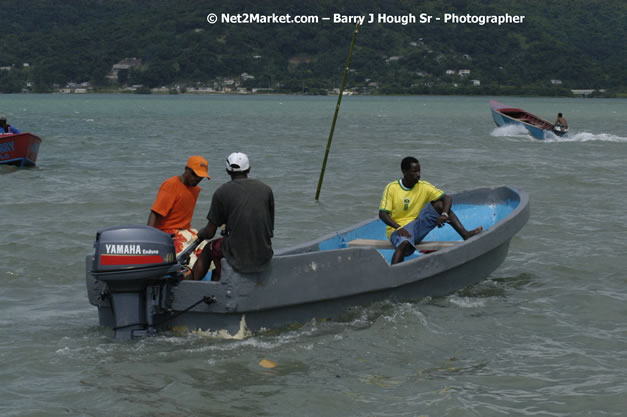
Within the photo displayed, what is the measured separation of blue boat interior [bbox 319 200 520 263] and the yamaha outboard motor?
243cm

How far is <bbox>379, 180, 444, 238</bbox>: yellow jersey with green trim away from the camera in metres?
9.53

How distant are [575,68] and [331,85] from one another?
52741 millimetres

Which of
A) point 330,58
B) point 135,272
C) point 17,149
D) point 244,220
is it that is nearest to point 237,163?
point 244,220

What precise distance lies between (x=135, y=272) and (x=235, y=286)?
886 mm

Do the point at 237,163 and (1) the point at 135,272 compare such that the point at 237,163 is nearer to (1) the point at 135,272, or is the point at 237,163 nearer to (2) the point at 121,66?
(1) the point at 135,272

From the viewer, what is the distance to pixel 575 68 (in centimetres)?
17100

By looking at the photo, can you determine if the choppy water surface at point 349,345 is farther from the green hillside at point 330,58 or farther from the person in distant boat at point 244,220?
the green hillside at point 330,58

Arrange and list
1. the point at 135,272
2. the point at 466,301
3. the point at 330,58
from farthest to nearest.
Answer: the point at 330,58 < the point at 466,301 < the point at 135,272

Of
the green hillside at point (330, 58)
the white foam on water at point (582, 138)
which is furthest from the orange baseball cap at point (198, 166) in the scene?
the green hillside at point (330, 58)

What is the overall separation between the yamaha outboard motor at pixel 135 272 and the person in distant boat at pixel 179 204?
94 centimetres

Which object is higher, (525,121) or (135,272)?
(525,121)

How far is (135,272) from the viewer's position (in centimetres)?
689

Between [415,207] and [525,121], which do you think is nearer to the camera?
[415,207]

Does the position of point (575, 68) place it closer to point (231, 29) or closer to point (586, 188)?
point (231, 29)
